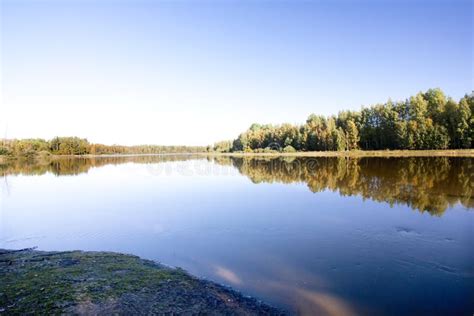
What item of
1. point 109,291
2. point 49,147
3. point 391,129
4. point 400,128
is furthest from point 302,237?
point 49,147

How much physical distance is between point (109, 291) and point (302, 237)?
7648 mm

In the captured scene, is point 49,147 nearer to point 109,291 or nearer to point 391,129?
point 391,129

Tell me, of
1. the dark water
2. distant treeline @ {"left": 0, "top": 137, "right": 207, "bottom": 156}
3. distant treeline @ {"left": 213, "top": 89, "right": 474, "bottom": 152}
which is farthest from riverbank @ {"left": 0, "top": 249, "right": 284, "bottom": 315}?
distant treeline @ {"left": 0, "top": 137, "right": 207, "bottom": 156}

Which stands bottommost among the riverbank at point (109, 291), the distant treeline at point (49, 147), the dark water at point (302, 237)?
the dark water at point (302, 237)

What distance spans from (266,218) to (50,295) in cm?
1075

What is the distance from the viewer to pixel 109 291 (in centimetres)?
675

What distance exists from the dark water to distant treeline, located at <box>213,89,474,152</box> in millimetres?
51359

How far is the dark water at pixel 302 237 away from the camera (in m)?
7.46

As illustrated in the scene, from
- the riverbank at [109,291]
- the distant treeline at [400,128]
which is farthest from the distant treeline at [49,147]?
the riverbank at [109,291]

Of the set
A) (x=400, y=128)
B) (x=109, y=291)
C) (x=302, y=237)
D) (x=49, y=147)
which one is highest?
(x=400, y=128)

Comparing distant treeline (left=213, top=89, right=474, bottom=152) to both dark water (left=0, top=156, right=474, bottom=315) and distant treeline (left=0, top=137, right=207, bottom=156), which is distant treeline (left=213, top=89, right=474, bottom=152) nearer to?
dark water (left=0, top=156, right=474, bottom=315)

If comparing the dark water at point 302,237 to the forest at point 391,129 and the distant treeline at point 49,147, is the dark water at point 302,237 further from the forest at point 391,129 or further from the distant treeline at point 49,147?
the distant treeline at point 49,147

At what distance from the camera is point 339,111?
102 meters

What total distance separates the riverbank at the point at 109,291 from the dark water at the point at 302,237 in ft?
3.61
